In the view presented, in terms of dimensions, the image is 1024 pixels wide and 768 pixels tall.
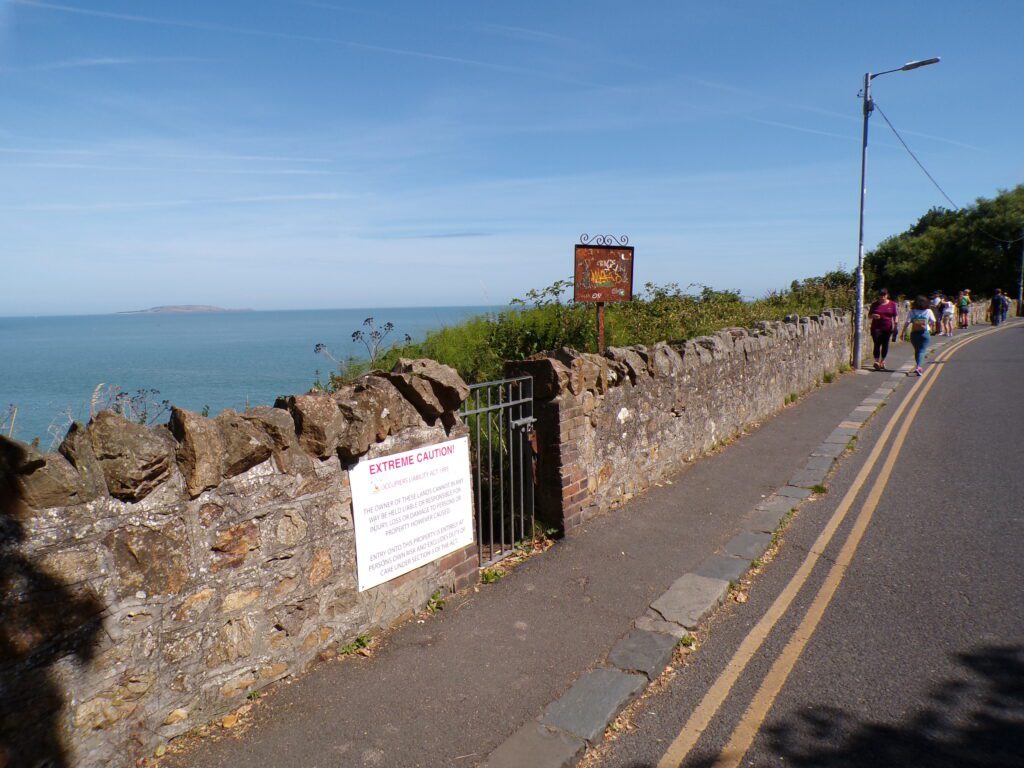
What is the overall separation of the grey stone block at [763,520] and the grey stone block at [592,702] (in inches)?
121

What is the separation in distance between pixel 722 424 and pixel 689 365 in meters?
1.74

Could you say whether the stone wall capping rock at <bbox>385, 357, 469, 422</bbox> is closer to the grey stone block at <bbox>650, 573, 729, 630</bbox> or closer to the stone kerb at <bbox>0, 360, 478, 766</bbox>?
the stone kerb at <bbox>0, 360, 478, 766</bbox>

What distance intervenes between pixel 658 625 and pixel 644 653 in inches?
16.8

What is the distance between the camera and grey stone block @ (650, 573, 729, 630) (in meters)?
5.00

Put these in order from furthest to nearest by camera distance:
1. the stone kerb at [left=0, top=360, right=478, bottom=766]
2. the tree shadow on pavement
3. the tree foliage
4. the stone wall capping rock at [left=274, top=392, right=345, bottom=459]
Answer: the tree foliage < the stone wall capping rock at [left=274, top=392, right=345, bottom=459] < the stone kerb at [left=0, top=360, right=478, bottom=766] < the tree shadow on pavement

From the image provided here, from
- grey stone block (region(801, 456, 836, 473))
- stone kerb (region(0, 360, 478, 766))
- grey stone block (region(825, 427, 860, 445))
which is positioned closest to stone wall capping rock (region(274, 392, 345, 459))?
stone kerb (region(0, 360, 478, 766))

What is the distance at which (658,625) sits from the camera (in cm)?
490

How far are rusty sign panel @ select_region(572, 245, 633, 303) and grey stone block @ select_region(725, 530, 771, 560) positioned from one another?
347cm

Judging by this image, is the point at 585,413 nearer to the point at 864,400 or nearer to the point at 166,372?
the point at 864,400

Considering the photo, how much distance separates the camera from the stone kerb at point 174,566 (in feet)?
9.75

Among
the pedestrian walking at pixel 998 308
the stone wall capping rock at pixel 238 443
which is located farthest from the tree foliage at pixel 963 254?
the stone wall capping rock at pixel 238 443

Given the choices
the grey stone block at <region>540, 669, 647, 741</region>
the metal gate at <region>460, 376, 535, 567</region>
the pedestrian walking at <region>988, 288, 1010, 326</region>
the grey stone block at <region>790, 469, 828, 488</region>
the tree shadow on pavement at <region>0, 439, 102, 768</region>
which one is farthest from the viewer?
the pedestrian walking at <region>988, 288, 1010, 326</region>

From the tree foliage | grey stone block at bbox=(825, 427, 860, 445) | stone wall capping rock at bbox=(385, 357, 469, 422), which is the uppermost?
the tree foliage

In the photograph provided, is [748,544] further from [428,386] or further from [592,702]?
[428,386]
